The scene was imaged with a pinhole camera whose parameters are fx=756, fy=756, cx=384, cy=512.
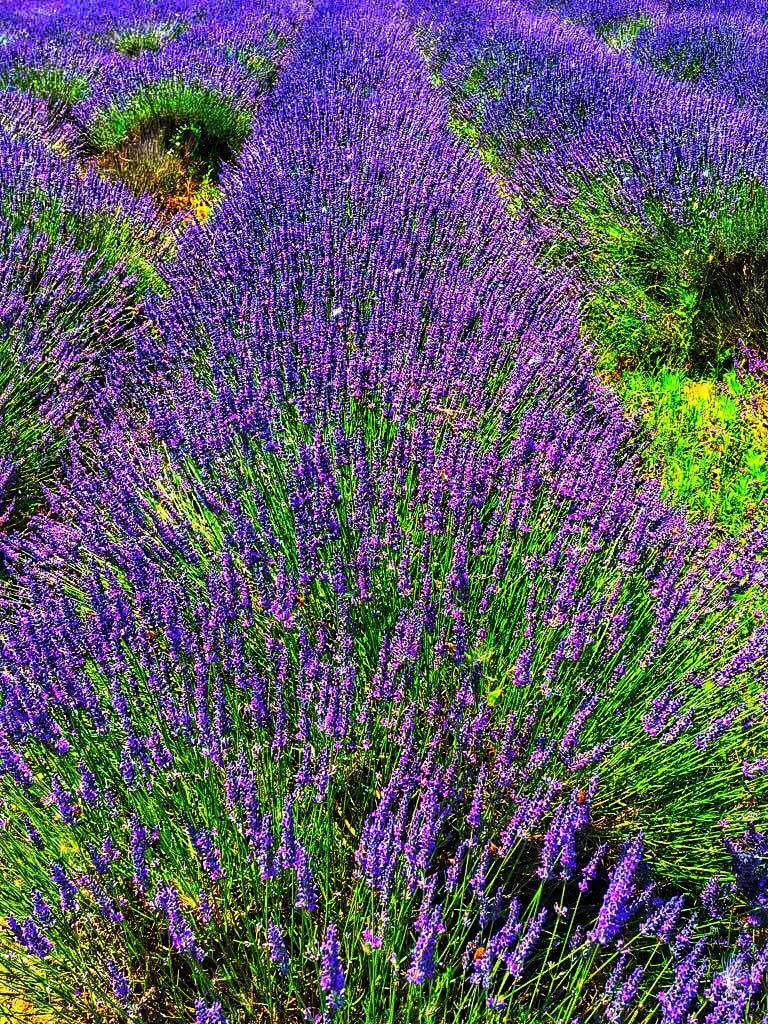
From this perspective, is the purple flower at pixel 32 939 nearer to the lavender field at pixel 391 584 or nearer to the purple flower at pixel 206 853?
the lavender field at pixel 391 584

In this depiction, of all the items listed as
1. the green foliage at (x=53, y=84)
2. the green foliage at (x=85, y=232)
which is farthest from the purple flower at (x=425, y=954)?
the green foliage at (x=53, y=84)

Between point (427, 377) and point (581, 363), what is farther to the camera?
point (581, 363)

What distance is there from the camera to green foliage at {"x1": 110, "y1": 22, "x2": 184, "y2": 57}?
7.68 m

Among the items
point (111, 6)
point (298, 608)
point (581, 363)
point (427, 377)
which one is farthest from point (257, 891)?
point (111, 6)

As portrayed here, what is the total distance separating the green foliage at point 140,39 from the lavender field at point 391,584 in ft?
13.0

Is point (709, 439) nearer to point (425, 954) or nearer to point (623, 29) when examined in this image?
point (425, 954)

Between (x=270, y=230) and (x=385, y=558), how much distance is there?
222 centimetres

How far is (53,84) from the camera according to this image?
20.8 feet

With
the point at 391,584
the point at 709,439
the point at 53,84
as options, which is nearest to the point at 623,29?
the point at 53,84

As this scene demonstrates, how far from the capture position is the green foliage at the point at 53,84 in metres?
6.17

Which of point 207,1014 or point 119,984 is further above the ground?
point 207,1014

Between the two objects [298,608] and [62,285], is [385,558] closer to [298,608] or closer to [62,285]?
[298,608]

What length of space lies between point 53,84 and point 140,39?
185 centimetres

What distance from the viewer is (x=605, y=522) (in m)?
1.68
